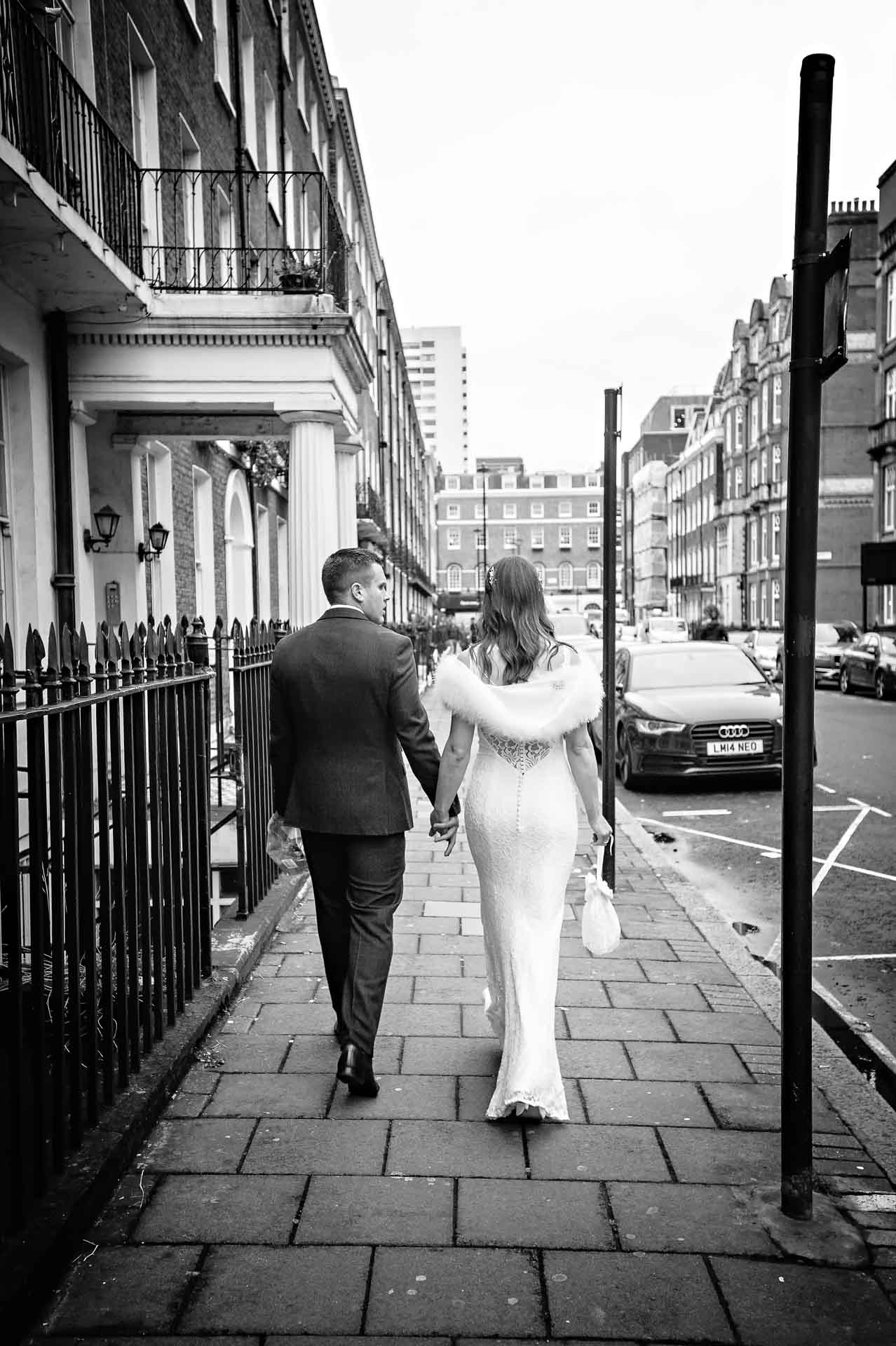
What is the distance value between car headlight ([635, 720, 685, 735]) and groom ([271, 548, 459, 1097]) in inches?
322

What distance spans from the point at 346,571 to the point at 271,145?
17735mm

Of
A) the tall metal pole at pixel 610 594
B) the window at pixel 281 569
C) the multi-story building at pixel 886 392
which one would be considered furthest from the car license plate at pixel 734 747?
the multi-story building at pixel 886 392

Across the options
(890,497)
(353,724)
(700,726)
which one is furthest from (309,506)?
(890,497)

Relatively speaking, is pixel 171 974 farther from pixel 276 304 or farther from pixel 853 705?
pixel 853 705

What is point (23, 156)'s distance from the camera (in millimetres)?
6645

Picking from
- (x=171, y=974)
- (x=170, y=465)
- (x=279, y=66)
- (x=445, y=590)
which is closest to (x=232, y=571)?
(x=170, y=465)

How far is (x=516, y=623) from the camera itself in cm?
376

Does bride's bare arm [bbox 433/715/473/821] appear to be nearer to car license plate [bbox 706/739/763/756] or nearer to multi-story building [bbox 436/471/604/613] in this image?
car license plate [bbox 706/739/763/756]

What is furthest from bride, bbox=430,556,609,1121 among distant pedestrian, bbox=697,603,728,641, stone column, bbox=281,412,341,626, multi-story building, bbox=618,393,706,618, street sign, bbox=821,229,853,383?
multi-story building, bbox=618,393,706,618

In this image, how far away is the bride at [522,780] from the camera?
3672mm

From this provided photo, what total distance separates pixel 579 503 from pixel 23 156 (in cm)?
11498

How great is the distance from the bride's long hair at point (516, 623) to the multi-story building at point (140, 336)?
14.8 ft

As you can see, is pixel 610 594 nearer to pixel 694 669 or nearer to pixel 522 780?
pixel 522 780

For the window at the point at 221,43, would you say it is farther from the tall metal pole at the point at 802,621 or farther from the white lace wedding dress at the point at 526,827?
the tall metal pole at the point at 802,621
